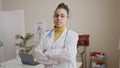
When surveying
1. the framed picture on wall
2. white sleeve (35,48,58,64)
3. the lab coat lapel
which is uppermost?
the framed picture on wall

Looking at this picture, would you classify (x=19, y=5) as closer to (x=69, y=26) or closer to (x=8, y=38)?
(x=8, y=38)

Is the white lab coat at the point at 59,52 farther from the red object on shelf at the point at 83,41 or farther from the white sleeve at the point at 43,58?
the red object on shelf at the point at 83,41

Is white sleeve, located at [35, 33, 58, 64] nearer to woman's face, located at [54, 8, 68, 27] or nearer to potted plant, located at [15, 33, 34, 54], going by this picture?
woman's face, located at [54, 8, 68, 27]

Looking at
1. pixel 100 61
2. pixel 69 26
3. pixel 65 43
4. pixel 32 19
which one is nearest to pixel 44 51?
pixel 65 43

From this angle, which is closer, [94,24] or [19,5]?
[94,24]

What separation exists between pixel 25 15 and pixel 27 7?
17 centimetres

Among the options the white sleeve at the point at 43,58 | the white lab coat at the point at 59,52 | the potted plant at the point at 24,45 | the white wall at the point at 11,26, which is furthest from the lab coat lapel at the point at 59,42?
the white wall at the point at 11,26

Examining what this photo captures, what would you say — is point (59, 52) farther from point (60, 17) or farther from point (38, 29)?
point (38, 29)

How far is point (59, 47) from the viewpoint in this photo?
1.46m

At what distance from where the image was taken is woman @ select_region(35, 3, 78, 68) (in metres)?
1.46

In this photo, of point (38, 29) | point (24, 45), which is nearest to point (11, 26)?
point (38, 29)

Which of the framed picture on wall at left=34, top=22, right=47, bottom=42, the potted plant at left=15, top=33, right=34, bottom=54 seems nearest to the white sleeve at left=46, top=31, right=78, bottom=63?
the potted plant at left=15, top=33, right=34, bottom=54

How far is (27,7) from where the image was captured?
12.7 ft

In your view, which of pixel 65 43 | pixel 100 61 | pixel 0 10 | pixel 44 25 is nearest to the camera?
pixel 65 43
